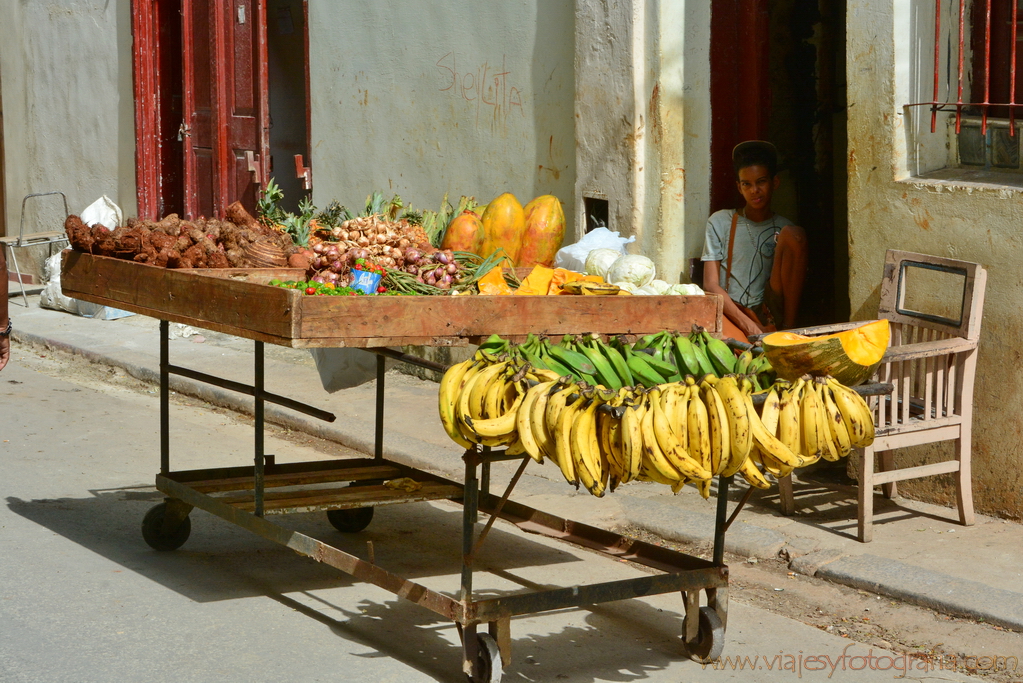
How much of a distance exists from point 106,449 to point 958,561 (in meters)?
4.54

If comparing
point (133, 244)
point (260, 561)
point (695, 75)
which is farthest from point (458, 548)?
point (695, 75)

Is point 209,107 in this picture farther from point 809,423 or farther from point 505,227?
point 809,423

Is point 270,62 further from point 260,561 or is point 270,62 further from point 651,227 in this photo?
point 260,561

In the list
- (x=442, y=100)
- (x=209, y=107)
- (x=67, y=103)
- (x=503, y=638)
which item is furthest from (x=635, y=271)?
(x=67, y=103)

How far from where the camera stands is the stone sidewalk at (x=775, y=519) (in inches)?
178

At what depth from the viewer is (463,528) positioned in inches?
165

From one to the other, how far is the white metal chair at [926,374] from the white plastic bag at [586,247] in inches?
64.7

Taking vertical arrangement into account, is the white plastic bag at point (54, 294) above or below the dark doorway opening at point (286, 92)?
below

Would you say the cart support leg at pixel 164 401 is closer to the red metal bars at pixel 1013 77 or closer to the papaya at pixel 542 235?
the papaya at pixel 542 235

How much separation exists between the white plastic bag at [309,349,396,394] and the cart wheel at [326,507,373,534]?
63 cm

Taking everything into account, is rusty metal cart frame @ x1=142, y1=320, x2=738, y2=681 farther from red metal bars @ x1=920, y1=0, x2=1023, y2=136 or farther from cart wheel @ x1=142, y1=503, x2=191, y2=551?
red metal bars @ x1=920, y1=0, x2=1023, y2=136

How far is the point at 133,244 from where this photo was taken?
4.56 m

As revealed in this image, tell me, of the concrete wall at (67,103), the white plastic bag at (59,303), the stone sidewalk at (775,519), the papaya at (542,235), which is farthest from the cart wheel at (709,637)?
the concrete wall at (67,103)
